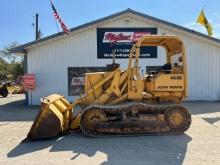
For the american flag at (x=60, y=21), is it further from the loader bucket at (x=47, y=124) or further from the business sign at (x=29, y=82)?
the loader bucket at (x=47, y=124)

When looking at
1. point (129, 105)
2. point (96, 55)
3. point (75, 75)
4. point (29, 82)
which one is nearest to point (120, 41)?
point (96, 55)

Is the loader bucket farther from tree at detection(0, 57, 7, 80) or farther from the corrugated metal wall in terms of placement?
tree at detection(0, 57, 7, 80)

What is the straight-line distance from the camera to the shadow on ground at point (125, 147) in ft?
26.6

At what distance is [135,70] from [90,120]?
2.05 meters

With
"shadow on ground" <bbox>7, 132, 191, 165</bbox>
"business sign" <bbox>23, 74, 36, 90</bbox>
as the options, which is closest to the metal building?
"business sign" <bbox>23, 74, 36, 90</bbox>

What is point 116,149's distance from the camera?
904cm

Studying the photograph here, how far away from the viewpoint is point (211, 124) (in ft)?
43.6

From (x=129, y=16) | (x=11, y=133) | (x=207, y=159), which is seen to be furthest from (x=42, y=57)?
(x=207, y=159)

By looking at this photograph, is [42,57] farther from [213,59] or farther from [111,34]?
[213,59]

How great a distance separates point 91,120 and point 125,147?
5.86ft

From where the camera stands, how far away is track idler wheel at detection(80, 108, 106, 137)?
1065cm

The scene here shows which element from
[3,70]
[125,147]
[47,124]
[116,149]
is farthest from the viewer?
[3,70]

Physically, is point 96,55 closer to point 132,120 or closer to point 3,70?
point 132,120

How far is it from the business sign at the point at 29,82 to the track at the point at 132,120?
10.6 meters
